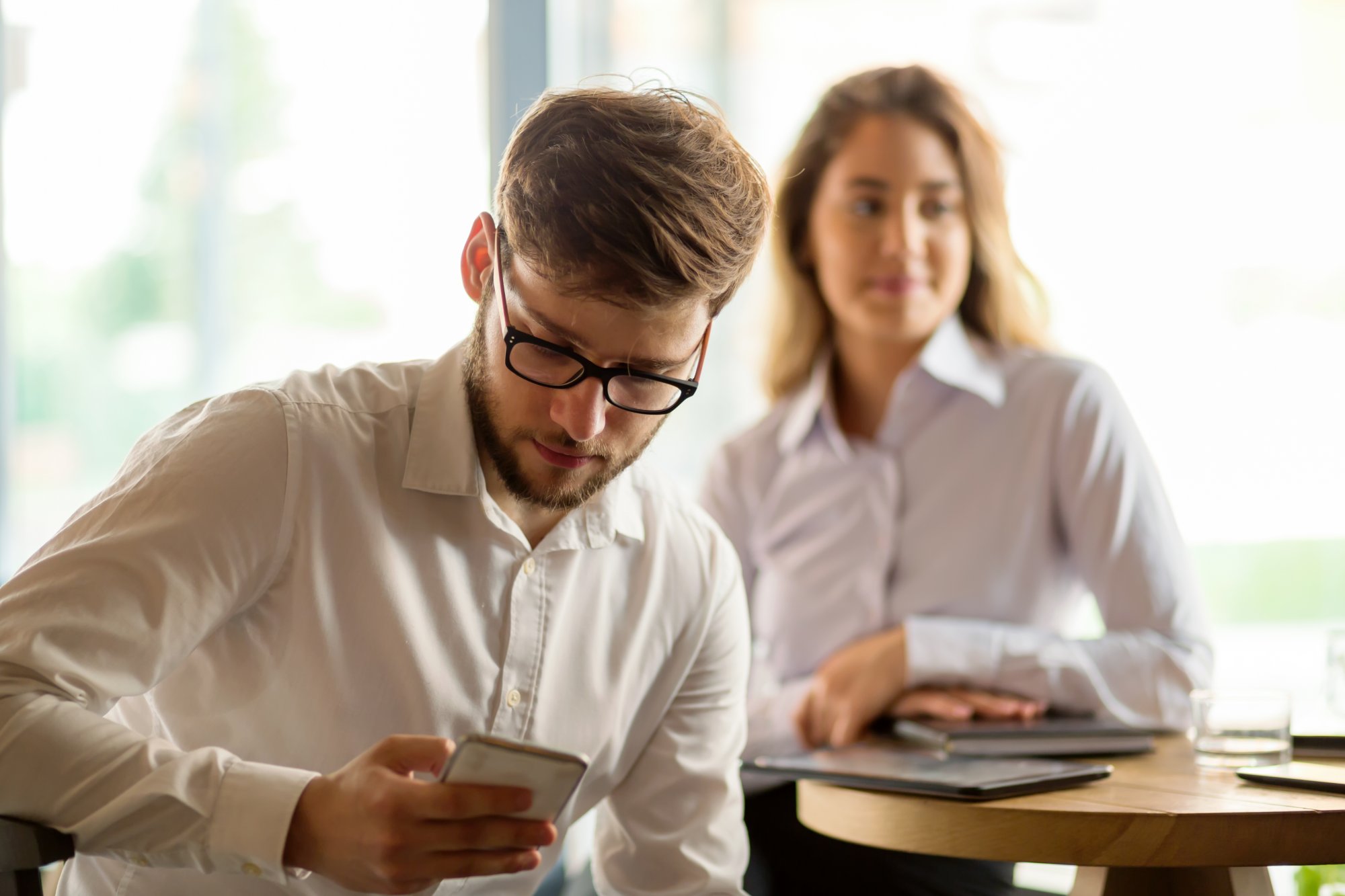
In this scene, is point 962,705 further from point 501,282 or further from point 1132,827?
point 501,282

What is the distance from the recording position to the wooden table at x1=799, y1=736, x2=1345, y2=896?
133 centimetres

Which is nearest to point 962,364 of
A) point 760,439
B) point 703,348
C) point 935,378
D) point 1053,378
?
point 935,378

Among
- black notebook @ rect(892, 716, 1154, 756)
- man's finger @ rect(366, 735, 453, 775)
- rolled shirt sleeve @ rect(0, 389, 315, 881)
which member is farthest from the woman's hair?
man's finger @ rect(366, 735, 453, 775)

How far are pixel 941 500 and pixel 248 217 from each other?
2413 millimetres

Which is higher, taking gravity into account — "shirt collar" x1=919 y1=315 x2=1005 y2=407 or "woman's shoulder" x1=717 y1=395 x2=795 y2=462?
"shirt collar" x1=919 y1=315 x2=1005 y2=407

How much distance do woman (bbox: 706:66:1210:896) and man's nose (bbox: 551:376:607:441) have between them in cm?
86

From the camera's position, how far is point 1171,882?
158 cm

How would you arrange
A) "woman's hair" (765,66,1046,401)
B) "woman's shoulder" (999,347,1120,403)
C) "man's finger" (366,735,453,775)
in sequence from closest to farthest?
"man's finger" (366,735,453,775) < "woman's shoulder" (999,347,1120,403) < "woman's hair" (765,66,1046,401)

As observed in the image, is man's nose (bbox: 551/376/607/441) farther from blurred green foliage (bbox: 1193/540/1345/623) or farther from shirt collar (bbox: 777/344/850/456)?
blurred green foliage (bbox: 1193/540/1345/623)

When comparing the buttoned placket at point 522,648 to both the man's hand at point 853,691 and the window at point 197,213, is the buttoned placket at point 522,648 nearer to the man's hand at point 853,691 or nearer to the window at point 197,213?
the man's hand at point 853,691

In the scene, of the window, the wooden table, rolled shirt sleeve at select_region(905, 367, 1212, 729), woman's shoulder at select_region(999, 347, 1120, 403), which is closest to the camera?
the wooden table

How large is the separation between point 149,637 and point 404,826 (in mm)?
369

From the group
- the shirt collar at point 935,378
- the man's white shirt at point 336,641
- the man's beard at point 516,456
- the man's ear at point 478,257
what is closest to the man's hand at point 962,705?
the man's white shirt at point 336,641

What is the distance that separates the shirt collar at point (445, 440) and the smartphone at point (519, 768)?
50cm
